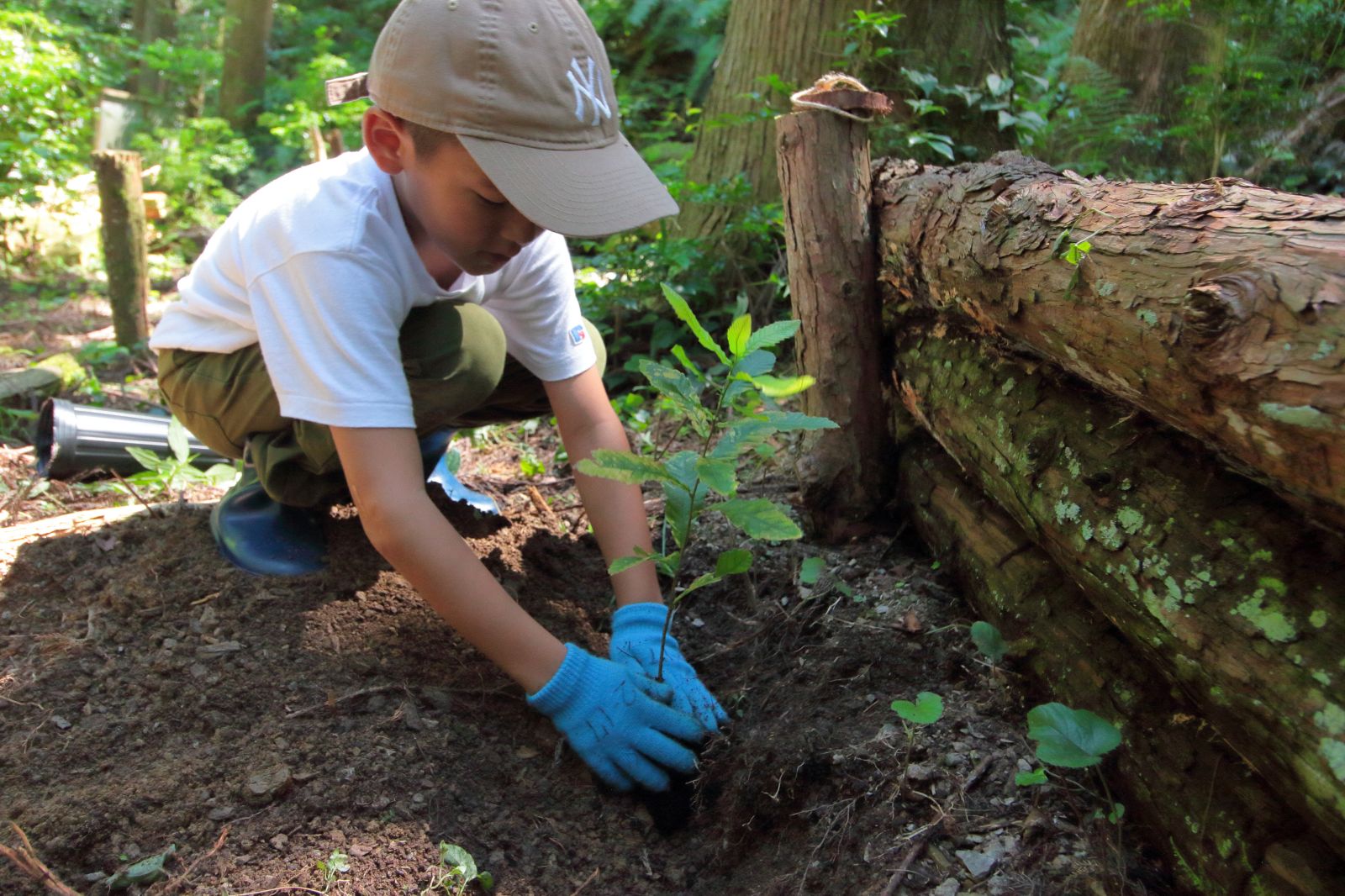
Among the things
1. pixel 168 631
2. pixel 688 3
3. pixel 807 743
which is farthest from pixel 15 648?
pixel 688 3

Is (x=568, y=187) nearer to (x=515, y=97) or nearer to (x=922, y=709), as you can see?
(x=515, y=97)

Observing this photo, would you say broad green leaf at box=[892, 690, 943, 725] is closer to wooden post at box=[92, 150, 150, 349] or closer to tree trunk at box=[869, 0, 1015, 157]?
tree trunk at box=[869, 0, 1015, 157]

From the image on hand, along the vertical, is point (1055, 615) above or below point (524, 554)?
above

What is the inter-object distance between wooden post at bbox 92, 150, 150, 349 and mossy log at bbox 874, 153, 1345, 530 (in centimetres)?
417

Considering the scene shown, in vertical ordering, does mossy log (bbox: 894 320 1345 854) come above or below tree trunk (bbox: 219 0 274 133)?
above

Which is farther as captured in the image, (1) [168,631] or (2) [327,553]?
(2) [327,553]

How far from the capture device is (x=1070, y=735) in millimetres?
1334

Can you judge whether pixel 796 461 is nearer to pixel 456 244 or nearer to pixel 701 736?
pixel 701 736

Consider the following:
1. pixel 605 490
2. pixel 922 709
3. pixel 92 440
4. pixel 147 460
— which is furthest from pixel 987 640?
pixel 92 440

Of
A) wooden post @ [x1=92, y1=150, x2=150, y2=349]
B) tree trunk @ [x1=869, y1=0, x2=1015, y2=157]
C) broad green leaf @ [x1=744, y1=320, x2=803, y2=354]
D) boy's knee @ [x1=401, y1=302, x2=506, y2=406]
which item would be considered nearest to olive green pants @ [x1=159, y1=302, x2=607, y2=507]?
boy's knee @ [x1=401, y1=302, x2=506, y2=406]

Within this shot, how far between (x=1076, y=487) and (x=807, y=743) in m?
0.65

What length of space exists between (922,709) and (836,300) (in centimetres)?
113

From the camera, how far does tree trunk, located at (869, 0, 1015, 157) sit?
3.64m

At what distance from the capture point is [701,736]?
5.98 ft
